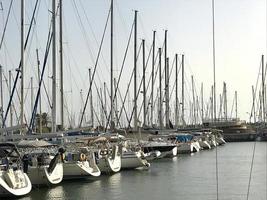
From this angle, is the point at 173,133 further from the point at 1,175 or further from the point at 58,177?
the point at 1,175

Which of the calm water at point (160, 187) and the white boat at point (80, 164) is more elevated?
the white boat at point (80, 164)

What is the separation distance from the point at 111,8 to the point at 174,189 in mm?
28295

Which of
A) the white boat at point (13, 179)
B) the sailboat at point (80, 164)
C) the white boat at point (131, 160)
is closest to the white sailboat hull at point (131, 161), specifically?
the white boat at point (131, 160)

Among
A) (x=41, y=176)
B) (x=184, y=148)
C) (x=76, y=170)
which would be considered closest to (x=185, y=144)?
(x=184, y=148)

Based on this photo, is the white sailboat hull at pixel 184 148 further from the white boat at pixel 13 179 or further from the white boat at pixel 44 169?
the white boat at pixel 13 179

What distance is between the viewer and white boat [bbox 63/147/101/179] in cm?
3491

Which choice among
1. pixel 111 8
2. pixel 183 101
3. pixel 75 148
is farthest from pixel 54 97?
pixel 183 101

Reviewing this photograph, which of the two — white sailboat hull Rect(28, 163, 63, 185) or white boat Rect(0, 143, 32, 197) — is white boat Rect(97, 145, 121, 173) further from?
white boat Rect(0, 143, 32, 197)

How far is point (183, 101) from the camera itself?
92.9m

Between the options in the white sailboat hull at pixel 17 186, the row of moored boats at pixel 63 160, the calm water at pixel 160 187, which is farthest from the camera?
the calm water at pixel 160 187

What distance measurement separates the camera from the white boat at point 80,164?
34906 mm

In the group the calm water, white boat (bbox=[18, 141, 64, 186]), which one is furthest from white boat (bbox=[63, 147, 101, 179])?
white boat (bbox=[18, 141, 64, 186])

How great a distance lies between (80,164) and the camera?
35375 mm

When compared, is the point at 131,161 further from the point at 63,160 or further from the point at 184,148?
the point at 184,148
